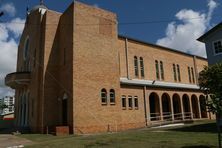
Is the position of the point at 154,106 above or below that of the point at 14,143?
above

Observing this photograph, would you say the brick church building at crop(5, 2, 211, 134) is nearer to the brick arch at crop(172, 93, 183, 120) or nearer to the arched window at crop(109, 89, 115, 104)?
the arched window at crop(109, 89, 115, 104)

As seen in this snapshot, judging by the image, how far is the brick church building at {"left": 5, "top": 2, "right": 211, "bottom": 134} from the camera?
21266mm

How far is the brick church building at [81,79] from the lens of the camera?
21.3 meters

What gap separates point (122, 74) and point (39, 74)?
369 inches

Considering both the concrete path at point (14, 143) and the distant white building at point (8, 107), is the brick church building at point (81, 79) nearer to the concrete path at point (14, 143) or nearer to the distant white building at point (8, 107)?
the concrete path at point (14, 143)

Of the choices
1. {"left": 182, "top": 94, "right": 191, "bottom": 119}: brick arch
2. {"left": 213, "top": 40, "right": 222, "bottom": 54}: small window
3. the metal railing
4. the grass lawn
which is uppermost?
{"left": 213, "top": 40, "right": 222, "bottom": 54}: small window

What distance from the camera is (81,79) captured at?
21188 millimetres

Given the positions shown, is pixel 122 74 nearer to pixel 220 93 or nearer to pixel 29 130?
pixel 29 130

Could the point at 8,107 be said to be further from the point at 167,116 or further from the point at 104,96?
the point at 104,96

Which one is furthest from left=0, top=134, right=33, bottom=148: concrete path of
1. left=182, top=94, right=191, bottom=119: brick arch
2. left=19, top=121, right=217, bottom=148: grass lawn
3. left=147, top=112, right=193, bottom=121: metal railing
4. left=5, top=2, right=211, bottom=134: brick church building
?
left=182, top=94, right=191, bottom=119: brick arch

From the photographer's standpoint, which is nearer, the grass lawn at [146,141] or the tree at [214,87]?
the tree at [214,87]

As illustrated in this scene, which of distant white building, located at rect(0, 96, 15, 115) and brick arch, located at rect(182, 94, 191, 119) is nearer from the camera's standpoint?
brick arch, located at rect(182, 94, 191, 119)

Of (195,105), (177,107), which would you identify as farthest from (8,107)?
(195,105)

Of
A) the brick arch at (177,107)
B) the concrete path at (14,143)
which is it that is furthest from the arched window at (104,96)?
the brick arch at (177,107)
